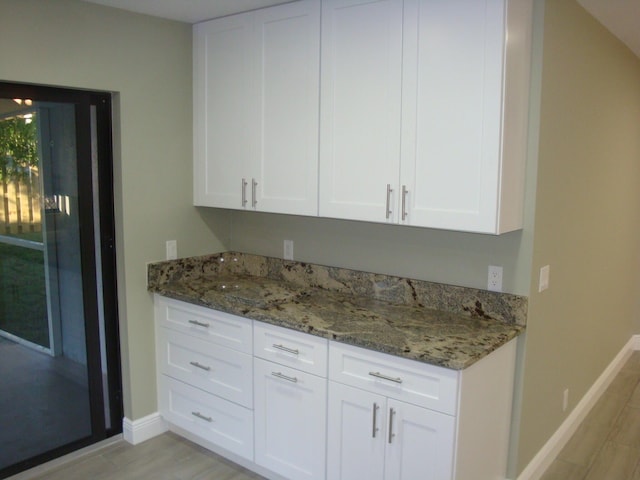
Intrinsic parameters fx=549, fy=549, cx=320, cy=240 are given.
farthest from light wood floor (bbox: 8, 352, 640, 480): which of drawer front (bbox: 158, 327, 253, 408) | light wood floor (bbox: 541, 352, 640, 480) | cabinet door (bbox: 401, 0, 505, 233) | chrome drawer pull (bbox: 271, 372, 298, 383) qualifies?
cabinet door (bbox: 401, 0, 505, 233)

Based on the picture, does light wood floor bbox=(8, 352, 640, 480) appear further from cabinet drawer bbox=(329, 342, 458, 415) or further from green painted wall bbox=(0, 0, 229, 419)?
cabinet drawer bbox=(329, 342, 458, 415)

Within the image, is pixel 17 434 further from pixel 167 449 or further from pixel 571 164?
pixel 571 164

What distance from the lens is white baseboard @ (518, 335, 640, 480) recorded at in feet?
9.13

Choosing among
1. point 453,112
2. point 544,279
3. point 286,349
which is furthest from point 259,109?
point 544,279

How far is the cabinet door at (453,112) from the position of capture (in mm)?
2113

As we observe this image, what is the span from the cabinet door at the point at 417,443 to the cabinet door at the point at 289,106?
3.48 feet

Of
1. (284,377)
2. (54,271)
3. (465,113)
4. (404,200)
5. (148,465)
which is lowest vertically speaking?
(148,465)

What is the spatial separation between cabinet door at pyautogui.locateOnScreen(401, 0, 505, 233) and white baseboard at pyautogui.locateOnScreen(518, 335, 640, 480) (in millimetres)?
1396

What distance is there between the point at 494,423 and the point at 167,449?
5.85 ft

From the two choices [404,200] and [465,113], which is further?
[404,200]

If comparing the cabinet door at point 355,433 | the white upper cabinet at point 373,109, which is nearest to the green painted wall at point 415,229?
the white upper cabinet at point 373,109

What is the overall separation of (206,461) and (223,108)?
192cm

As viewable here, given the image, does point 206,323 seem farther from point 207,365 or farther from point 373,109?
point 373,109

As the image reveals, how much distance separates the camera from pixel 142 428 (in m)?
3.14
